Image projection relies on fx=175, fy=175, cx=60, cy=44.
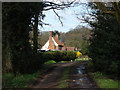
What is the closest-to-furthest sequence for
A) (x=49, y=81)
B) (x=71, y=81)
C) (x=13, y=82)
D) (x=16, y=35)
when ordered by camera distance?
(x=13, y=82)
(x=71, y=81)
(x=49, y=81)
(x=16, y=35)

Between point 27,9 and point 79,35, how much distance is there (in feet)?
186

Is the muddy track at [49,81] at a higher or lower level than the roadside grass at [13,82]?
lower

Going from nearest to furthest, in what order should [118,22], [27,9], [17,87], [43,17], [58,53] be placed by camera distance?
[17,87] → [118,22] → [27,9] → [43,17] → [58,53]

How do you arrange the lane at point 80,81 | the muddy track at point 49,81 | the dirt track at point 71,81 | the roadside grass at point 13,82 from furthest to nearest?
the muddy track at point 49,81 → the dirt track at point 71,81 → the lane at point 80,81 → the roadside grass at point 13,82

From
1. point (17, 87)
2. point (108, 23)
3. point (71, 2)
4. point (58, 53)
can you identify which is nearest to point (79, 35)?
point (58, 53)

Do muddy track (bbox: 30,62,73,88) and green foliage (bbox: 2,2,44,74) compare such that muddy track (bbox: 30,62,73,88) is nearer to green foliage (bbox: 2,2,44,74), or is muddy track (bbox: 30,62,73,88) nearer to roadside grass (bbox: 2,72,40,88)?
roadside grass (bbox: 2,72,40,88)

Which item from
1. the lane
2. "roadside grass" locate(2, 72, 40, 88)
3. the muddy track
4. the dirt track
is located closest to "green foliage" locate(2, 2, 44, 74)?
"roadside grass" locate(2, 72, 40, 88)

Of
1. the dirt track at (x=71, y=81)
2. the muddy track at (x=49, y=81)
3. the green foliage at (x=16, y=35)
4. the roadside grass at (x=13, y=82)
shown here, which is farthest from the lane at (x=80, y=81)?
the green foliage at (x=16, y=35)

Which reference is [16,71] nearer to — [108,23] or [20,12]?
[20,12]

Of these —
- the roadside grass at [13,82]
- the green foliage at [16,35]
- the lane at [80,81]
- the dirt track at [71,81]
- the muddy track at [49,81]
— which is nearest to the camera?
the roadside grass at [13,82]

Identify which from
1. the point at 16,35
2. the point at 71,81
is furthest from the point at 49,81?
the point at 16,35

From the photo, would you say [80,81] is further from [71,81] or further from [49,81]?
[49,81]

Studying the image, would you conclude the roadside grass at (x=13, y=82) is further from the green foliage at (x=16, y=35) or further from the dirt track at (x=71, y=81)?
the green foliage at (x=16, y=35)

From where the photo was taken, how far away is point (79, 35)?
6862 cm
